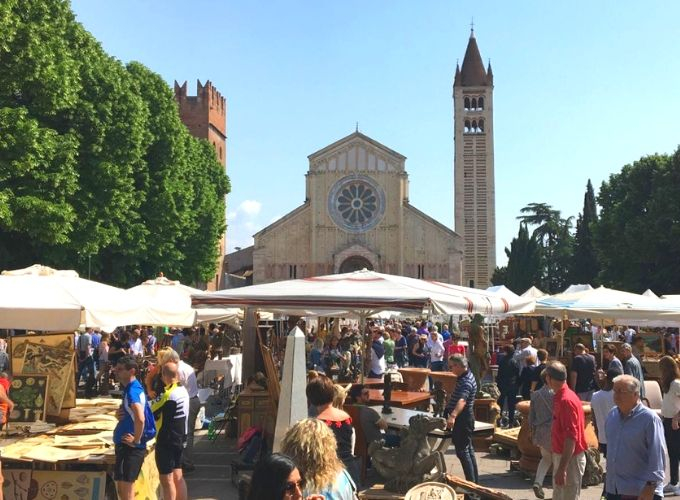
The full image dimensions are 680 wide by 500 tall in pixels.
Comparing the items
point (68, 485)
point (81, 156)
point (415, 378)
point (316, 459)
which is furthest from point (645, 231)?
point (316, 459)

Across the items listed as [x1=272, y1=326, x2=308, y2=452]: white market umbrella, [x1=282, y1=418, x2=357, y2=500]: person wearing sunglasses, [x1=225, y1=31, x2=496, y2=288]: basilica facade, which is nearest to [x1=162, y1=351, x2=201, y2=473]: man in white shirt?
[x1=272, y1=326, x2=308, y2=452]: white market umbrella

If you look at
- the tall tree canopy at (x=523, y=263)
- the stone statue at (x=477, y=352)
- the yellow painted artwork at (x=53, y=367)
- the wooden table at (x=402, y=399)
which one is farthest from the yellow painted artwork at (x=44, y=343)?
the tall tree canopy at (x=523, y=263)

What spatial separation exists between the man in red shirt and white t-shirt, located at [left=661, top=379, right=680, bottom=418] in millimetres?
2220

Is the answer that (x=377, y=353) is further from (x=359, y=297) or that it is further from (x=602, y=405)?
(x=359, y=297)

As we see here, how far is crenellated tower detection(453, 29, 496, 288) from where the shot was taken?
197 ft

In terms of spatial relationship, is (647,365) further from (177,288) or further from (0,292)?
(0,292)

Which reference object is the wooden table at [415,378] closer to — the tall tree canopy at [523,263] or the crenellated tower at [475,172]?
the crenellated tower at [475,172]

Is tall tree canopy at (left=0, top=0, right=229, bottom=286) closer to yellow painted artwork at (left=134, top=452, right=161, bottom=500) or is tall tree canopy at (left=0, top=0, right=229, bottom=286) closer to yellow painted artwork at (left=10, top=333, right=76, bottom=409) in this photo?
yellow painted artwork at (left=10, top=333, right=76, bottom=409)

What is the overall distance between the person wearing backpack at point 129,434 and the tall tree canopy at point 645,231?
34.2 metres

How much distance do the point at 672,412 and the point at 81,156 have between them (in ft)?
64.0

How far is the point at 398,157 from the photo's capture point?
181 ft

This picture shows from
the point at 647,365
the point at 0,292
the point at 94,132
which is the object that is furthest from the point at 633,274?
the point at 0,292

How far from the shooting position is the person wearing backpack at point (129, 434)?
646 cm

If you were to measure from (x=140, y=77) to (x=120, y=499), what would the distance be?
86.3ft
